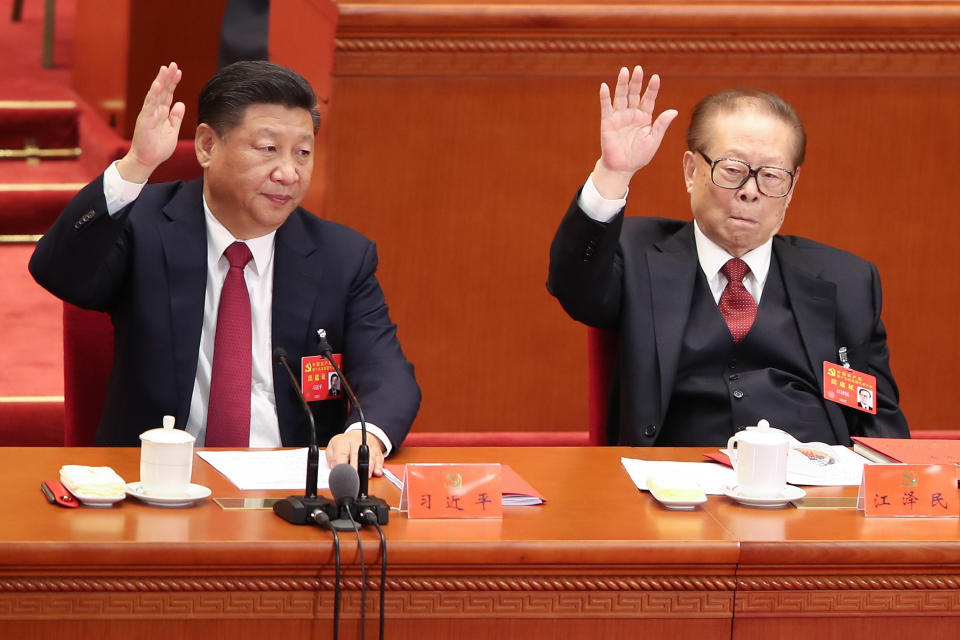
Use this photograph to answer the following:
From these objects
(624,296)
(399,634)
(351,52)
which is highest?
(351,52)

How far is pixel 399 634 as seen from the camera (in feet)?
5.22

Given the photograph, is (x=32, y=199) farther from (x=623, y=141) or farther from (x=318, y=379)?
(x=623, y=141)

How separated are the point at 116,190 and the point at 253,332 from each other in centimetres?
36

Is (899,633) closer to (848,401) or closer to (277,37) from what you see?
(848,401)

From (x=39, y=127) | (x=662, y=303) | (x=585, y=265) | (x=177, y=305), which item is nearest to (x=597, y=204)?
(x=585, y=265)

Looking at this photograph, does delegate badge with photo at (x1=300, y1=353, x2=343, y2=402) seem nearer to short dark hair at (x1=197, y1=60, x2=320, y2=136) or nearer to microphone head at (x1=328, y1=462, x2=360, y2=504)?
short dark hair at (x1=197, y1=60, x2=320, y2=136)

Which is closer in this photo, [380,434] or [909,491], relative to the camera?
[909,491]

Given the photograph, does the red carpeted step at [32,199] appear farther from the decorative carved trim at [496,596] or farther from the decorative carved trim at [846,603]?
the decorative carved trim at [846,603]

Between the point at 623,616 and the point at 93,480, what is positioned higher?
the point at 93,480

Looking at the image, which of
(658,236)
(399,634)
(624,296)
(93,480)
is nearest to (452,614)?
(399,634)

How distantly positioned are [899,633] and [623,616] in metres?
0.38

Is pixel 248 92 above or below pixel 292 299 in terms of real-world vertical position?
above

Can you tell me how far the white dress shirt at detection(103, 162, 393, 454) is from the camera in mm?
2324

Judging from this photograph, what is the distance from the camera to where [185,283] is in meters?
2.30
